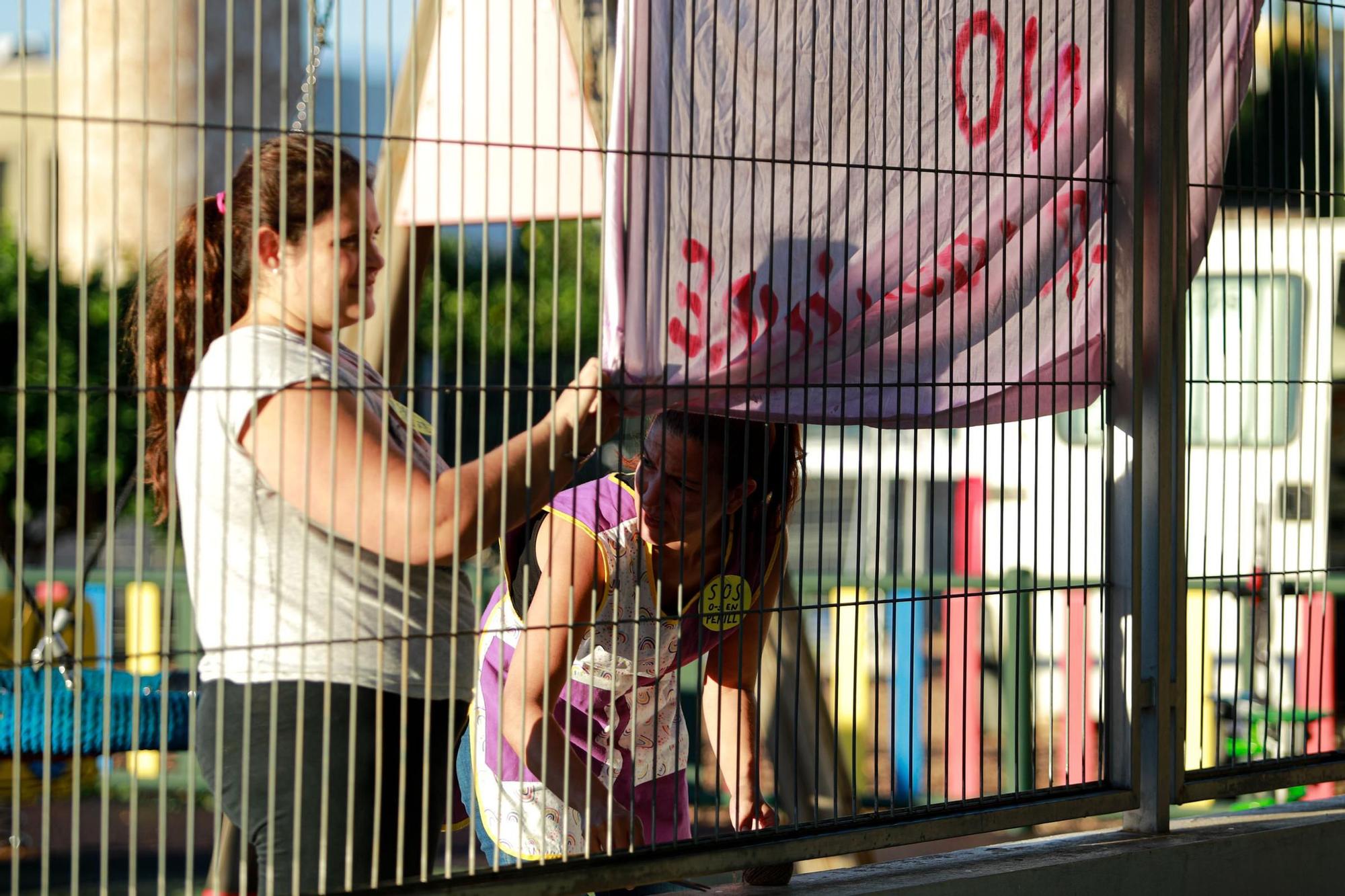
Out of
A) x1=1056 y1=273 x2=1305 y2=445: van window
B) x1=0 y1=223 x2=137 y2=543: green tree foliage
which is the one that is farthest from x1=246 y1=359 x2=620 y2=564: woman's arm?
x1=0 y1=223 x2=137 y2=543: green tree foliage

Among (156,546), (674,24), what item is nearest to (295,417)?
(674,24)

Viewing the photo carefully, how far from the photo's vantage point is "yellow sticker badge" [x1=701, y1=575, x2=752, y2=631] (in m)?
2.73

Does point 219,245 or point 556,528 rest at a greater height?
point 219,245

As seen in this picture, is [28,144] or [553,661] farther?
[553,661]

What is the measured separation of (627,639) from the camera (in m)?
2.81

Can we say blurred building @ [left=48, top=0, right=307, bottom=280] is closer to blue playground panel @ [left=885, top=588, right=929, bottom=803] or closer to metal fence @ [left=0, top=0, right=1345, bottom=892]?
metal fence @ [left=0, top=0, right=1345, bottom=892]

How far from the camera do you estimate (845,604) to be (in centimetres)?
282

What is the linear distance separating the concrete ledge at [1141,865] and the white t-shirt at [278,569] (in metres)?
0.96

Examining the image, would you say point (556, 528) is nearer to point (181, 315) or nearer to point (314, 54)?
point (181, 315)

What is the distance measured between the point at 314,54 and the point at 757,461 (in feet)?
3.47

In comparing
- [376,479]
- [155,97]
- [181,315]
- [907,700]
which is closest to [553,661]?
[376,479]

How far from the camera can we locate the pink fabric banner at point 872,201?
8.45ft

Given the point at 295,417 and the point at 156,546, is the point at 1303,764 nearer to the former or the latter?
the point at 295,417

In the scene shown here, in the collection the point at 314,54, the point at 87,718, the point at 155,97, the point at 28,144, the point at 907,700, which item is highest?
the point at 155,97
